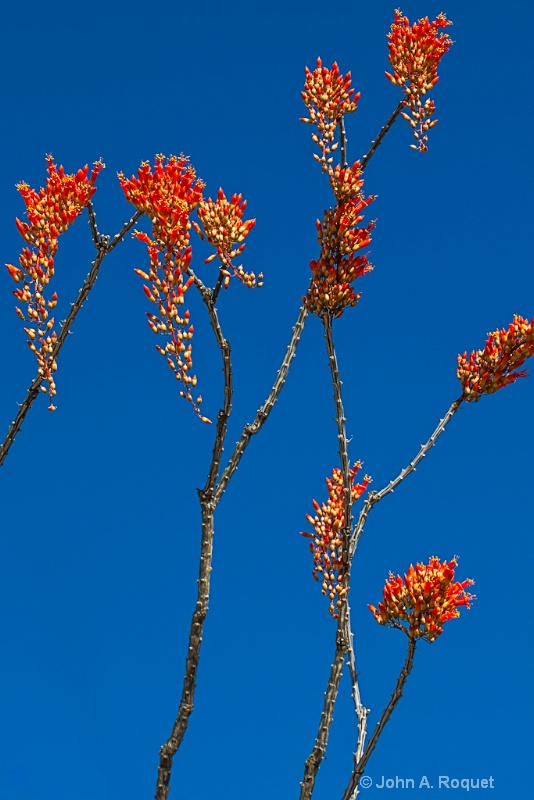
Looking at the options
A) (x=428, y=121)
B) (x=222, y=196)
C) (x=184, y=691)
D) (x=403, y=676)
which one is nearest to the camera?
(x=184, y=691)

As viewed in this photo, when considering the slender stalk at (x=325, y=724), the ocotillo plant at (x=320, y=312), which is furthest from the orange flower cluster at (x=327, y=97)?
the slender stalk at (x=325, y=724)

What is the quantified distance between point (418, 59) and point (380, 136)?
2.42 ft

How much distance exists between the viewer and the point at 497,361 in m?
6.52

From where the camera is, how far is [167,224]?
5.42m

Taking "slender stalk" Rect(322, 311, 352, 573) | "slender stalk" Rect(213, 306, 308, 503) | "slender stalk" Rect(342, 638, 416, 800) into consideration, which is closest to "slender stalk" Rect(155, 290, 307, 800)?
"slender stalk" Rect(213, 306, 308, 503)

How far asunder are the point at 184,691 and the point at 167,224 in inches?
107

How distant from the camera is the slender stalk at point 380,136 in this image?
6.87 meters

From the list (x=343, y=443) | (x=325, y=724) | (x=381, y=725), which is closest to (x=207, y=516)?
(x=343, y=443)

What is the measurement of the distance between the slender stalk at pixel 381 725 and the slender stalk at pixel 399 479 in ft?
2.69

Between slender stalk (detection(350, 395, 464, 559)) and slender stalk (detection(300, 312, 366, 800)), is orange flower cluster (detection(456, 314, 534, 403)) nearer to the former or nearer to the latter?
slender stalk (detection(350, 395, 464, 559))

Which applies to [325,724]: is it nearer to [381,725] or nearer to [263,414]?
[381,725]

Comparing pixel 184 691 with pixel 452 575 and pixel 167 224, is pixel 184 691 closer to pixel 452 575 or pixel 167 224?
pixel 452 575

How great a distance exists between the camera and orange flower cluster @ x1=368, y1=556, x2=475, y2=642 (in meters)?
6.18

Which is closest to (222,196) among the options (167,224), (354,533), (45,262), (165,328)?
(167,224)
